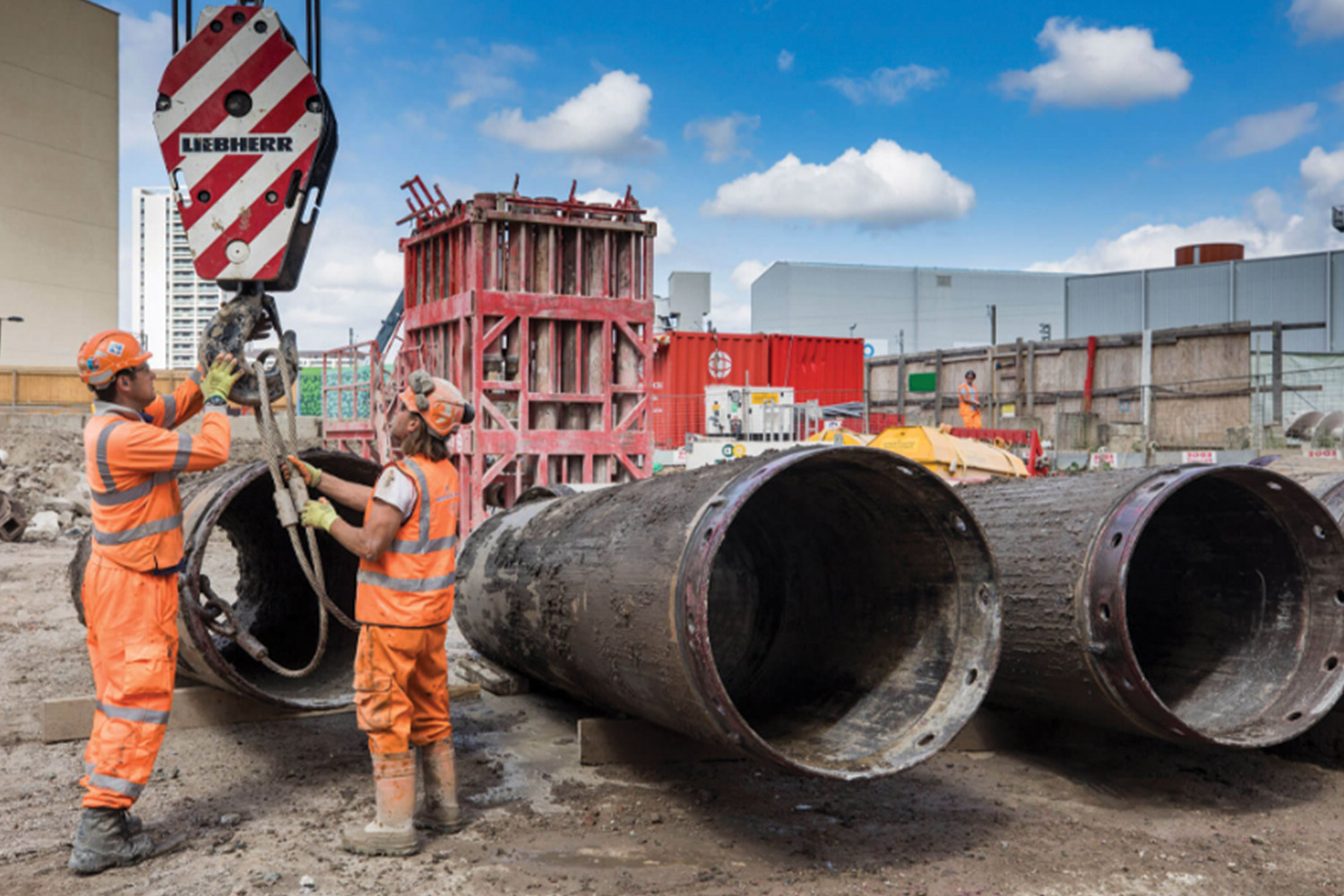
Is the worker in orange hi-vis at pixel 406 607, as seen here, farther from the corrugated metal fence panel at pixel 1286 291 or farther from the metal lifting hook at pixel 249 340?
the corrugated metal fence panel at pixel 1286 291

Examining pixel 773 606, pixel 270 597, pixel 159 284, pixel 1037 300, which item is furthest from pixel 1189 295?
pixel 159 284

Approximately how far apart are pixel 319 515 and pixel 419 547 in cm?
36

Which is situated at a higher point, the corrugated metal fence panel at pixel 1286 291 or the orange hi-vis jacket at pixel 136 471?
the corrugated metal fence panel at pixel 1286 291

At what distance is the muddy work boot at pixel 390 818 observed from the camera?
3.63m

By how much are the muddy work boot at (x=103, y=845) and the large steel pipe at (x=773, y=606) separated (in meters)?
1.70

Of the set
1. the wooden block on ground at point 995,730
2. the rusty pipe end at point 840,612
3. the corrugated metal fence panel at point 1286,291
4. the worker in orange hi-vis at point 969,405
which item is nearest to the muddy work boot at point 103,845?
the rusty pipe end at point 840,612

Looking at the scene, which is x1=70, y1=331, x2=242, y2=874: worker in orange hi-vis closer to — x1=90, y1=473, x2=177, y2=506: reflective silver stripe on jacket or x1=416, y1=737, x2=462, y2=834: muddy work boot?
x1=90, y1=473, x2=177, y2=506: reflective silver stripe on jacket

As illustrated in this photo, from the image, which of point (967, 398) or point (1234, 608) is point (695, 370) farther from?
point (1234, 608)

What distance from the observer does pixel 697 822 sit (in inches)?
158

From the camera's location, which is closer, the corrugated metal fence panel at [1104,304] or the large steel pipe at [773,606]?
the large steel pipe at [773,606]

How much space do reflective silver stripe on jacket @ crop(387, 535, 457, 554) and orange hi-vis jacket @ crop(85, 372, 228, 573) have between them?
70 centimetres

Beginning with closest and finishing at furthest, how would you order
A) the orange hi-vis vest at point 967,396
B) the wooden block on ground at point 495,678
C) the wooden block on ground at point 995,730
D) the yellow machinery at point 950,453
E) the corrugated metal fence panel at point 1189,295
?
the wooden block on ground at point 995,730 < the wooden block on ground at point 495,678 < the yellow machinery at point 950,453 < the orange hi-vis vest at point 967,396 < the corrugated metal fence panel at point 1189,295

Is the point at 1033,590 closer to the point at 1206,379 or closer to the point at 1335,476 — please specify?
the point at 1335,476

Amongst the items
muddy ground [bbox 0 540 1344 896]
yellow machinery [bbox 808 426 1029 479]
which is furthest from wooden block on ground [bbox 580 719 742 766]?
yellow machinery [bbox 808 426 1029 479]
